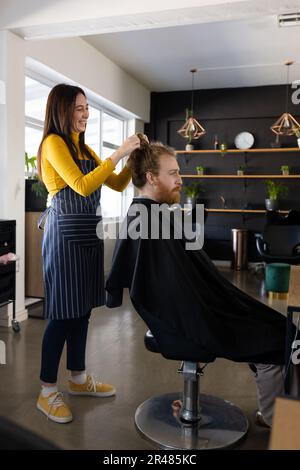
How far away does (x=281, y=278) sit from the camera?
14.9ft

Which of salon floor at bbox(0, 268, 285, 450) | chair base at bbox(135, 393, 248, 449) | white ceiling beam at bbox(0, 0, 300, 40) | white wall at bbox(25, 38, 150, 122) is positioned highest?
white wall at bbox(25, 38, 150, 122)

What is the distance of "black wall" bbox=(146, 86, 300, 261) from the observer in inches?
259

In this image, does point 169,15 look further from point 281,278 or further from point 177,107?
point 177,107

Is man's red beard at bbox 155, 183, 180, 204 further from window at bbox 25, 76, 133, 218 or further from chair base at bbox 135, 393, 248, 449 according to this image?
window at bbox 25, 76, 133, 218

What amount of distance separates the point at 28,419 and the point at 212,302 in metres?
1.00

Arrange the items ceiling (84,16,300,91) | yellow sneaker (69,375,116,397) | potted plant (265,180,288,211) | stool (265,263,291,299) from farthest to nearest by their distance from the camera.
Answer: potted plant (265,180,288,211), stool (265,263,291,299), ceiling (84,16,300,91), yellow sneaker (69,375,116,397)

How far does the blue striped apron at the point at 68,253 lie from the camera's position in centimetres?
189

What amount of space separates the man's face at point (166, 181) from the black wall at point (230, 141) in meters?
5.12

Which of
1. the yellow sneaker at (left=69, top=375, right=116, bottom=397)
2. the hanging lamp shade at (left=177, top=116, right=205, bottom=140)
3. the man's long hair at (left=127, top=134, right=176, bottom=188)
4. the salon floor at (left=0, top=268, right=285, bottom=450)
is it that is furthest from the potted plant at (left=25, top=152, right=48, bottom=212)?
the hanging lamp shade at (left=177, top=116, right=205, bottom=140)

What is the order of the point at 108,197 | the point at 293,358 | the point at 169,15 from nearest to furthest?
the point at 293,358
the point at 169,15
the point at 108,197

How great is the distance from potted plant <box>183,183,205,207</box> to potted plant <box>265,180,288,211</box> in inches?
42.5

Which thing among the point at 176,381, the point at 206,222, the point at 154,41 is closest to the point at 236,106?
the point at 206,222

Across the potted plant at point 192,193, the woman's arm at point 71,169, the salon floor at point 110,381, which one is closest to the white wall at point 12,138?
the salon floor at point 110,381

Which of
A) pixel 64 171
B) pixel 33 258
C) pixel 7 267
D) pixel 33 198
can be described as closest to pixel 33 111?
pixel 33 198
